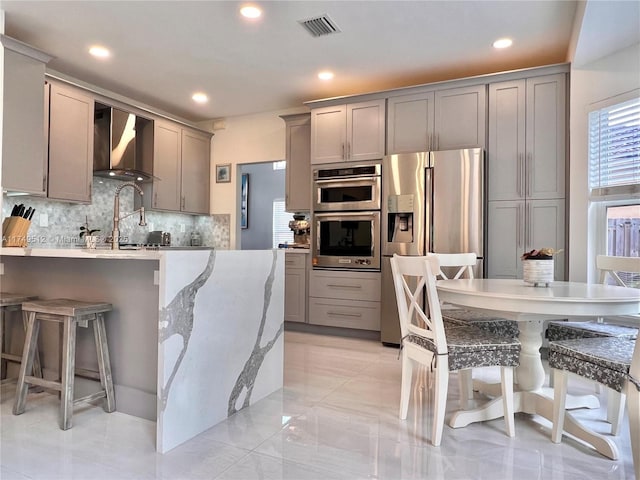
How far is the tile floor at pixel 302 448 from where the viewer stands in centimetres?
171

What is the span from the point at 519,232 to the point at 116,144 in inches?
159

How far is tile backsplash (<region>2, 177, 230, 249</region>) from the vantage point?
380cm

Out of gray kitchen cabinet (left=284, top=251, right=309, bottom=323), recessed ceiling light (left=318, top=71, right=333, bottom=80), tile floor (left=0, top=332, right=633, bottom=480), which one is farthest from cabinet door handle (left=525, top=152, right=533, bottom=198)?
gray kitchen cabinet (left=284, top=251, right=309, bottom=323)

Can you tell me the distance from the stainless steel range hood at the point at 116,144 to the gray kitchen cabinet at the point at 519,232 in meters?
3.60

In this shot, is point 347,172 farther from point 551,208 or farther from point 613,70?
point 613,70

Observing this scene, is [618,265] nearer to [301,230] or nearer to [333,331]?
[333,331]

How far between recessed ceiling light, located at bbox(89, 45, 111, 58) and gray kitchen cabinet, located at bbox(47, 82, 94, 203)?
0.42 m

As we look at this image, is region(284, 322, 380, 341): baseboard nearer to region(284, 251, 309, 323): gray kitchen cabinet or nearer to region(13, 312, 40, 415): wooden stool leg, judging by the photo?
region(284, 251, 309, 323): gray kitchen cabinet

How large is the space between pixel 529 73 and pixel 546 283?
7.17 feet

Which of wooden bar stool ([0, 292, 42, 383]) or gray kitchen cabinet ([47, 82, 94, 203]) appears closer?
wooden bar stool ([0, 292, 42, 383])

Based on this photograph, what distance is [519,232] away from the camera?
3.57 meters

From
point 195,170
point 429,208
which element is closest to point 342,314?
point 429,208

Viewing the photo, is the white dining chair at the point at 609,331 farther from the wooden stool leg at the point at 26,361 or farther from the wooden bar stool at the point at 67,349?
the wooden stool leg at the point at 26,361

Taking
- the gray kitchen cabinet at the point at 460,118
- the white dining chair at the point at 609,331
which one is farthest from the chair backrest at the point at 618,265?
the gray kitchen cabinet at the point at 460,118
